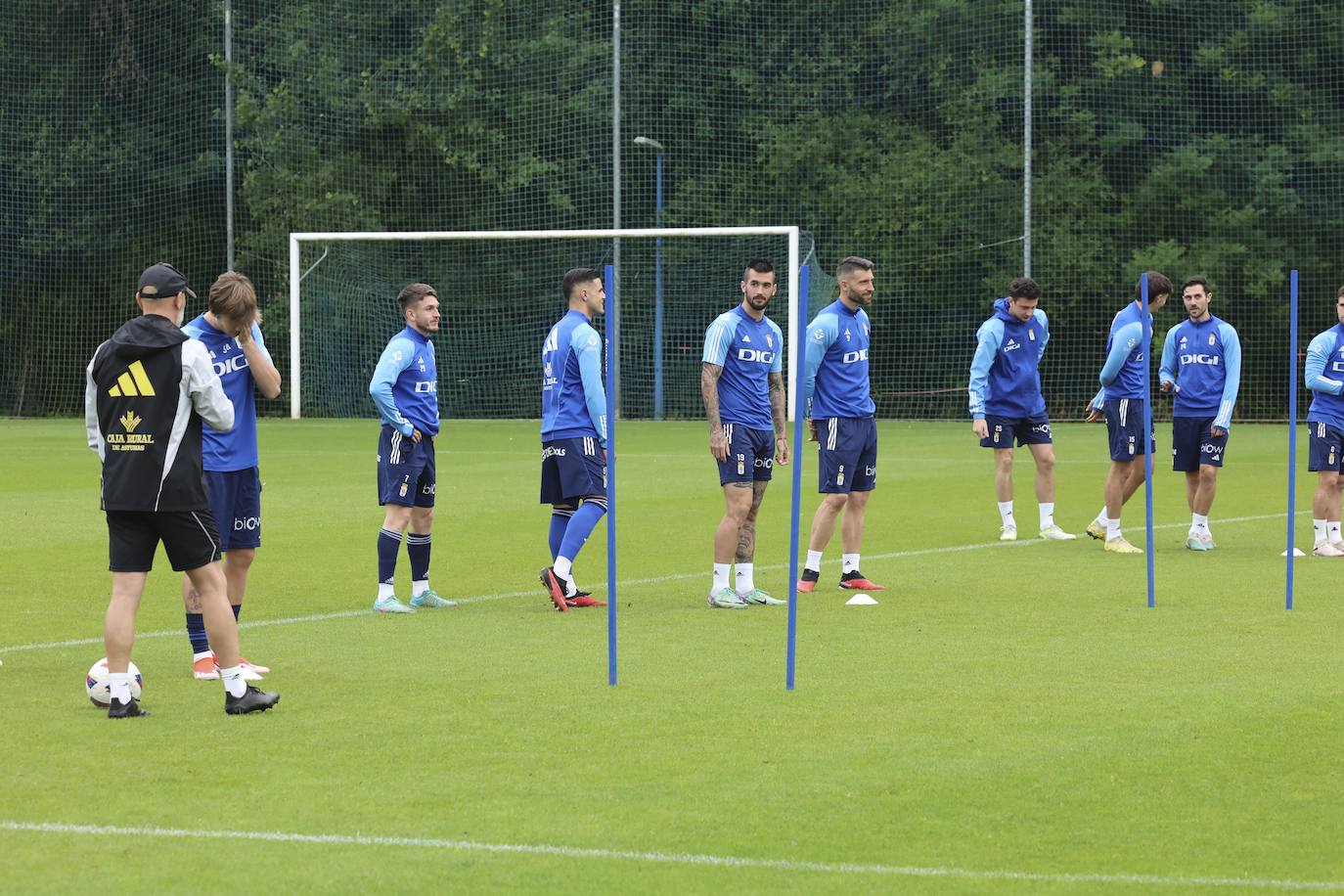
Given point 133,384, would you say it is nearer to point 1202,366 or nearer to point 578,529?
point 578,529

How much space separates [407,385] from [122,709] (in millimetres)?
4096

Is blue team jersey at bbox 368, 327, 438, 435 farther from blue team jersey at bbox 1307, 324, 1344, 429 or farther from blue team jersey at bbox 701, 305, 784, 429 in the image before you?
blue team jersey at bbox 1307, 324, 1344, 429

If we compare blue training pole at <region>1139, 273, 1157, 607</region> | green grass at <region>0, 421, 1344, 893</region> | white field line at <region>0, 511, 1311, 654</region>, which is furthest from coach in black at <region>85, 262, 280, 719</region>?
blue training pole at <region>1139, 273, 1157, 607</region>

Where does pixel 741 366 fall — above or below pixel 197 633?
above

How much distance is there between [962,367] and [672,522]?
23.8 m

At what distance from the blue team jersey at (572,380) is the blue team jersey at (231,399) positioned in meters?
2.67

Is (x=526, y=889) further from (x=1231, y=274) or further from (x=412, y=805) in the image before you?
(x=1231, y=274)

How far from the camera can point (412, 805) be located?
602 centimetres

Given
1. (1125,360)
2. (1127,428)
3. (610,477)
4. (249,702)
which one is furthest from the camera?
(1127,428)

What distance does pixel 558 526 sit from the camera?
11.5 meters

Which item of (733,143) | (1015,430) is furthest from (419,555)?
(733,143)

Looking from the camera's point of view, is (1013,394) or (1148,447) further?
(1013,394)

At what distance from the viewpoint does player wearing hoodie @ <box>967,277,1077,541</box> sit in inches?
607

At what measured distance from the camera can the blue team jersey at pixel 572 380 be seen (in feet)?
36.6
